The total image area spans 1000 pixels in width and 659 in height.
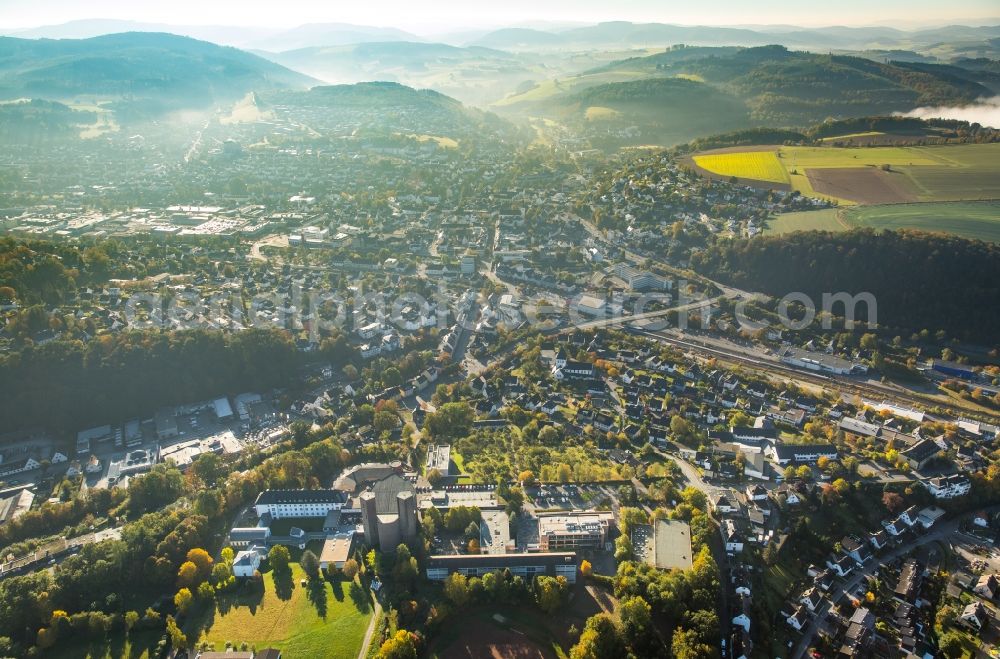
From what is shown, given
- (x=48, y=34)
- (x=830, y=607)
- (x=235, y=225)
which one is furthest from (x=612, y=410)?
(x=48, y=34)

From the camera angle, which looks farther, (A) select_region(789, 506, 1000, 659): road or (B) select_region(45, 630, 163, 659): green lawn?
(A) select_region(789, 506, 1000, 659): road

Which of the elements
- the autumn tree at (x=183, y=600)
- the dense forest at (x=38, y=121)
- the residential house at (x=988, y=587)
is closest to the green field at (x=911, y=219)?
the residential house at (x=988, y=587)

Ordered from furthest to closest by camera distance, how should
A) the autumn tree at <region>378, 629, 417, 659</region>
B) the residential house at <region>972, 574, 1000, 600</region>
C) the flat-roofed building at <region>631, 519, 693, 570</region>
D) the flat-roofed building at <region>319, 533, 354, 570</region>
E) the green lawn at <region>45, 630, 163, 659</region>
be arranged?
the flat-roofed building at <region>319, 533, 354, 570</region>
the flat-roofed building at <region>631, 519, 693, 570</region>
the residential house at <region>972, 574, 1000, 600</region>
the green lawn at <region>45, 630, 163, 659</region>
the autumn tree at <region>378, 629, 417, 659</region>

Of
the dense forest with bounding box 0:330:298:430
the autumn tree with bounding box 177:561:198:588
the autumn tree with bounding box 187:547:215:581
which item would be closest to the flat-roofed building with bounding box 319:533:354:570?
the autumn tree with bounding box 187:547:215:581

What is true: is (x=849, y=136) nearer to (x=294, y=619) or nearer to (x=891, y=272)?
(x=891, y=272)

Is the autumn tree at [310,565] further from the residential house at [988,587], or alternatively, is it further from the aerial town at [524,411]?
the residential house at [988,587]

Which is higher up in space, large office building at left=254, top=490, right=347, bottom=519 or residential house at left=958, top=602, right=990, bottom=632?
large office building at left=254, top=490, right=347, bottom=519

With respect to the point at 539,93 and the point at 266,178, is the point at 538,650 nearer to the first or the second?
the point at 266,178

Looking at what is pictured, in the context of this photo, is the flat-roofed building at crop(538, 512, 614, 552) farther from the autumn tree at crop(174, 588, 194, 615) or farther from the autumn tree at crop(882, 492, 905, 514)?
the autumn tree at crop(174, 588, 194, 615)
